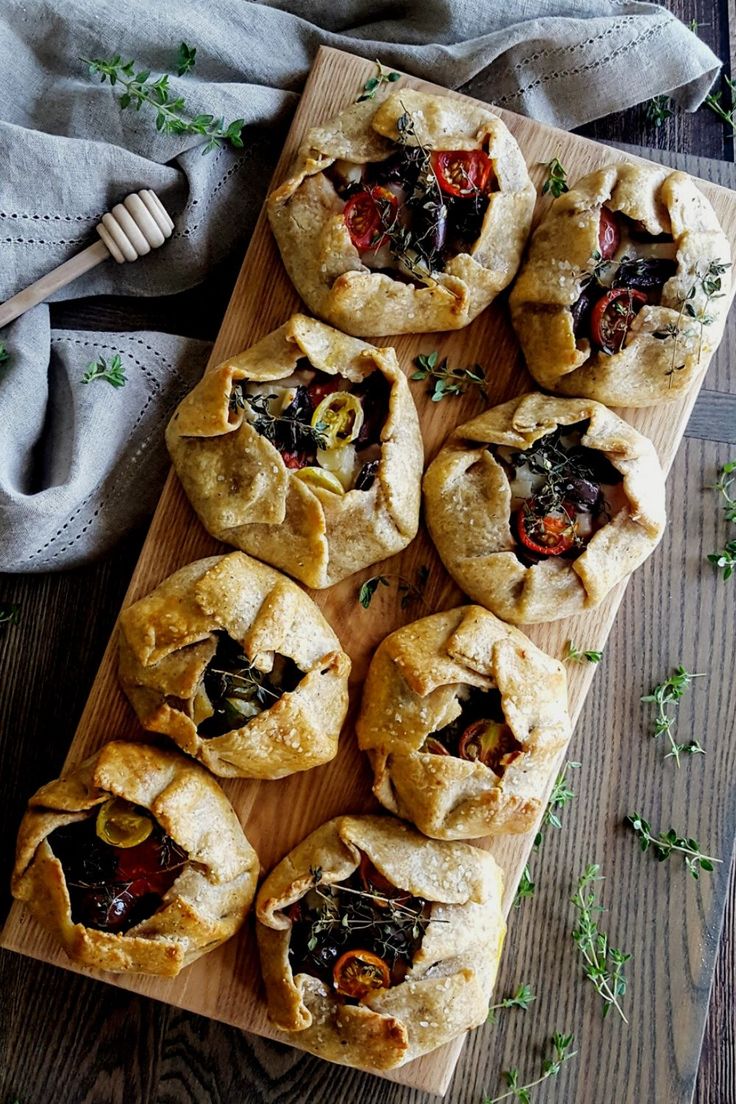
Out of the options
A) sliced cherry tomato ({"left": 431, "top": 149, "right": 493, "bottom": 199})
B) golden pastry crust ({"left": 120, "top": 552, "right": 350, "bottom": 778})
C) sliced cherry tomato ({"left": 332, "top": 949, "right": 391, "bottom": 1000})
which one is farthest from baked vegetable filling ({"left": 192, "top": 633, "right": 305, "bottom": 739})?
sliced cherry tomato ({"left": 431, "top": 149, "right": 493, "bottom": 199})

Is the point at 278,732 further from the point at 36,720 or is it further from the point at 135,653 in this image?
the point at 36,720

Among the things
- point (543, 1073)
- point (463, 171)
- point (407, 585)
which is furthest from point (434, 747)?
point (463, 171)

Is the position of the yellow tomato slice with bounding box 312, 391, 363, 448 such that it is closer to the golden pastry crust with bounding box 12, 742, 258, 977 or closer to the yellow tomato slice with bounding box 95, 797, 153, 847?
the golden pastry crust with bounding box 12, 742, 258, 977

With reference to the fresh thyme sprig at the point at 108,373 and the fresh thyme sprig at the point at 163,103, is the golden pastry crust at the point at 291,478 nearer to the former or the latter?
the fresh thyme sprig at the point at 108,373

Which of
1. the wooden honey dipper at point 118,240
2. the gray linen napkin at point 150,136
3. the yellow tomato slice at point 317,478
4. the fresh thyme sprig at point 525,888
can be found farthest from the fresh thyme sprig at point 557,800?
the wooden honey dipper at point 118,240

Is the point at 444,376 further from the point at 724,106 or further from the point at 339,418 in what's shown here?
the point at 724,106

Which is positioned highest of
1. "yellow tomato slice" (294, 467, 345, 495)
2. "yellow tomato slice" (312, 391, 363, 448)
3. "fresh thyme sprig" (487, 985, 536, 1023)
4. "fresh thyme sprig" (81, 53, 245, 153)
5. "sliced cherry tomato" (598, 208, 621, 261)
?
"fresh thyme sprig" (81, 53, 245, 153)
